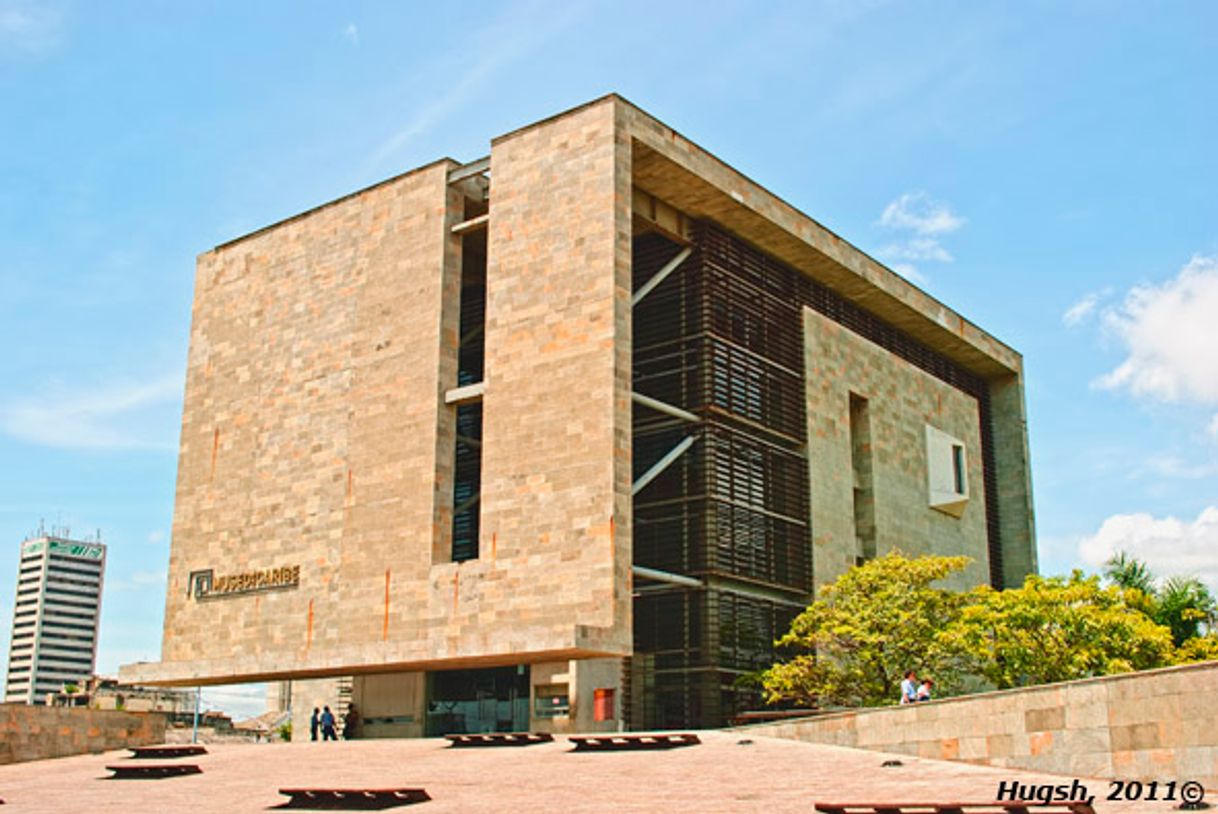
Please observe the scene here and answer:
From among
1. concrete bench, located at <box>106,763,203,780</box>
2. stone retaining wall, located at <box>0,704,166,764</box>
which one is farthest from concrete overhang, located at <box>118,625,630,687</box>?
concrete bench, located at <box>106,763,203,780</box>

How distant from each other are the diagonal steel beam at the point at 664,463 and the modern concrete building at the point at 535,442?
255mm

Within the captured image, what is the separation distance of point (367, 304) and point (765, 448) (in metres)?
12.9

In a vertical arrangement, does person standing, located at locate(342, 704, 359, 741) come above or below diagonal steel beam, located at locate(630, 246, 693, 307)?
below

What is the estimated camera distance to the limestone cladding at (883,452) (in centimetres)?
4025

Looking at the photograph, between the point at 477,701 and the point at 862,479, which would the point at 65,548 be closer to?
the point at 862,479

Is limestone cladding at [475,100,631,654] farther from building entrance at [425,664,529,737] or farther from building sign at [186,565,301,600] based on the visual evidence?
building sign at [186,565,301,600]

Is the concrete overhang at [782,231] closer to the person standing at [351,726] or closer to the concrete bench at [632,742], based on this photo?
the person standing at [351,726]

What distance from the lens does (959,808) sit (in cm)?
1258

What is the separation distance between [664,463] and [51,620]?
577ft

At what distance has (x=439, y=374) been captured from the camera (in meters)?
35.9

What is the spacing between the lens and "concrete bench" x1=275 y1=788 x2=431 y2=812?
1747cm

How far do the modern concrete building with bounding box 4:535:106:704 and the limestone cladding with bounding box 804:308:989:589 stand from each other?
168 meters

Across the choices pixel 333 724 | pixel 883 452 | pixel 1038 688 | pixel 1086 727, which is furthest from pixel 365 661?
pixel 1086 727

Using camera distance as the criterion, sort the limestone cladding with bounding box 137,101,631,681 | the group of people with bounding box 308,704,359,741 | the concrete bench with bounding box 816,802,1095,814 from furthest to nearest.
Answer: the group of people with bounding box 308,704,359,741 < the limestone cladding with bounding box 137,101,631,681 < the concrete bench with bounding box 816,802,1095,814
